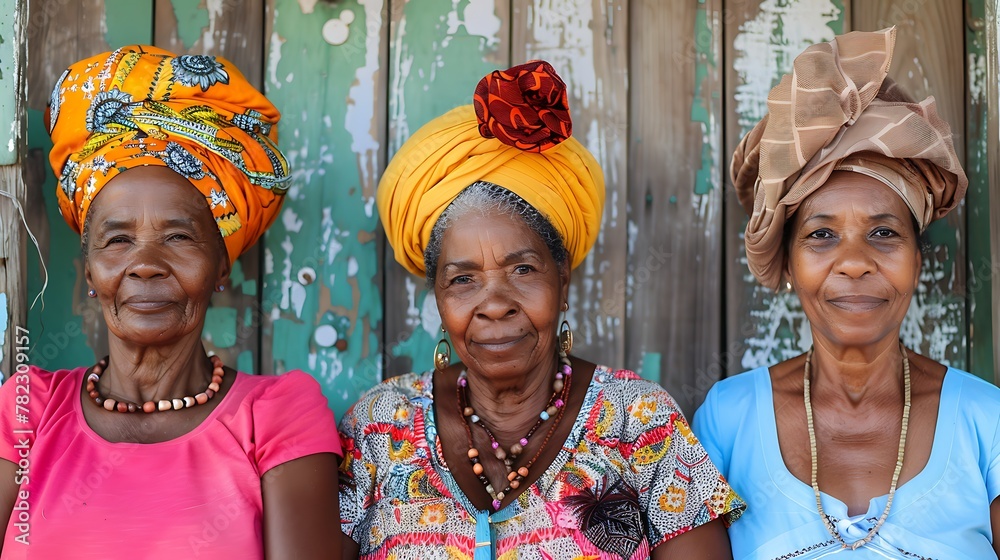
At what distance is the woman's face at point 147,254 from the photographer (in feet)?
7.37

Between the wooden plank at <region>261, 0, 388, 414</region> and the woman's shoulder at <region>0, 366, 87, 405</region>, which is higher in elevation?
the wooden plank at <region>261, 0, 388, 414</region>

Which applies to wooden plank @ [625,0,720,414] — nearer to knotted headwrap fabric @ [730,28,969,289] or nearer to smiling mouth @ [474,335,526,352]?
knotted headwrap fabric @ [730,28,969,289]

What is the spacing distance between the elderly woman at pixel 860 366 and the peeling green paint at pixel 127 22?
70.6 inches

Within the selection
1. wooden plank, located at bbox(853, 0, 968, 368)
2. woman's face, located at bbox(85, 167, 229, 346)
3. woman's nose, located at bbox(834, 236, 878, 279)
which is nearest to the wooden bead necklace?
woman's face, located at bbox(85, 167, 229, 346)

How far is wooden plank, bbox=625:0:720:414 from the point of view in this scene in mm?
2932

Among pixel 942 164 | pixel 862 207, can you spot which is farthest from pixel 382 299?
pixel 942 164

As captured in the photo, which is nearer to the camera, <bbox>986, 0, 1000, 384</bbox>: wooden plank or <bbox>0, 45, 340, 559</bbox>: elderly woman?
<bbox>0, 45, 340, 559</bbox>: elderly woman

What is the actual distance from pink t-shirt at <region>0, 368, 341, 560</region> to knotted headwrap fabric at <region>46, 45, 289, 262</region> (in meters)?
0.43

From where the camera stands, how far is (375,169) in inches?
114

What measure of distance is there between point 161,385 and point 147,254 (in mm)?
322

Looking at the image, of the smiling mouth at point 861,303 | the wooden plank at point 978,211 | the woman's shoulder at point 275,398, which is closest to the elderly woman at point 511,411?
the woman's shoulder at point 275,398

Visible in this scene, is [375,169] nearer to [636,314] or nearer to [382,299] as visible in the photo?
[382,299]

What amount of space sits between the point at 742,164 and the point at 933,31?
853 millimetres

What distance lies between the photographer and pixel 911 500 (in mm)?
2250
